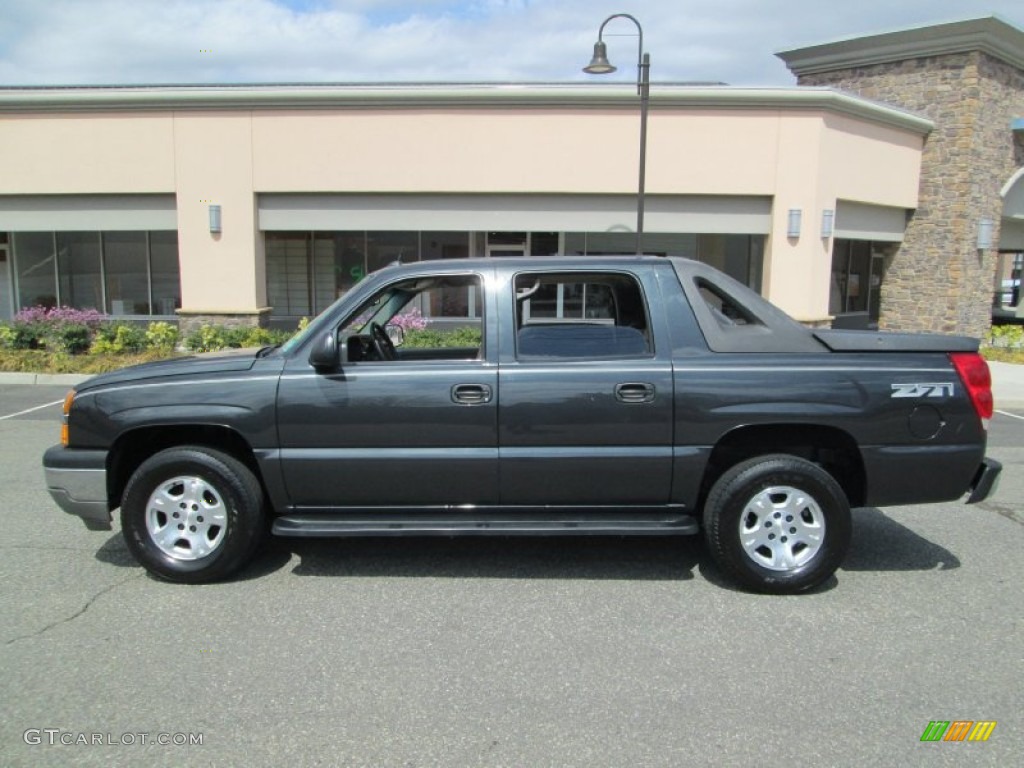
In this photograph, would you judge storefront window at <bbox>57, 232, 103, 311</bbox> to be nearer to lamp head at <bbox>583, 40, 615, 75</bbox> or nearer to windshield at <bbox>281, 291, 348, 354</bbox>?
lamp head at <bbox>583, 40, 615, 75</bbox>

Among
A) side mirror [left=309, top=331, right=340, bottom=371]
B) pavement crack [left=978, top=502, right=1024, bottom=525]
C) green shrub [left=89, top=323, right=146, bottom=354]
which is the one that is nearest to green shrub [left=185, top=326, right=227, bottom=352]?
green shrub [left=89, top=323, right=146, bottom=354]

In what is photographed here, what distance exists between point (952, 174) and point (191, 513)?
19.6m

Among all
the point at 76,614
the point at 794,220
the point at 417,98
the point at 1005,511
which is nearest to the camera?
the point at 76,614

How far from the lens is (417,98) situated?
52.0 feet

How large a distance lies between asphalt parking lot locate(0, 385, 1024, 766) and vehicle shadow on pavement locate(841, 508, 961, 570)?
0.07ft

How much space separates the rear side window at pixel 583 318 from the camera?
441cm

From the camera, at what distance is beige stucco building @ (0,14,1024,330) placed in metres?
15.9

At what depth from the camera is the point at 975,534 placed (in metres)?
5.43

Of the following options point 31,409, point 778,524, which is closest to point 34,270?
point 31,409

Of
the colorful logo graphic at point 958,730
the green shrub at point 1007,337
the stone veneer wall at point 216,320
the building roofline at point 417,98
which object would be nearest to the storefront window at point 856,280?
the green shrub at point 1007,337

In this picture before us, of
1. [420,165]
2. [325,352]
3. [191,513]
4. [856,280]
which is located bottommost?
[191,513]

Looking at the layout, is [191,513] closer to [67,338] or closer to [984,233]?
[67,338]

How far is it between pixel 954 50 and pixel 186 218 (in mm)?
17577

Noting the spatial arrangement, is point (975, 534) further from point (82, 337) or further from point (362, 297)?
point (82, 337)
